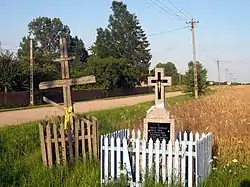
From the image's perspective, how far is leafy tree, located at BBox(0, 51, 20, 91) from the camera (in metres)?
41.7

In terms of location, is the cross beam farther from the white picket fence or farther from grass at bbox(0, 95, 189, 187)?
grass at bbox(0, 95, 189, 187)

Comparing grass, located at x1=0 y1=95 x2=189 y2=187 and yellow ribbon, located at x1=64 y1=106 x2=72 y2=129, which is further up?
yellow ribbon, located at x1=64 y1=106 x2=72 y2=129

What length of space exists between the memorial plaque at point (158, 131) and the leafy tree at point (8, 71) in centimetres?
3550

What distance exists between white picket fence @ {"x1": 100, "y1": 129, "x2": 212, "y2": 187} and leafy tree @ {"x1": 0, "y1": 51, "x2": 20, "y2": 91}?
35868 mm

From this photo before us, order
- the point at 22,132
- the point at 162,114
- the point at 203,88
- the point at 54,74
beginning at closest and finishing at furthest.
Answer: the point at 162,114 → the point at 22,132 → the point at 203,88 → the point at 54,74

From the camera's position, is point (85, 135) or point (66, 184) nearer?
point (66, 184)

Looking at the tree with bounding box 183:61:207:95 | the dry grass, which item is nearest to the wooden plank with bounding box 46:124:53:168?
the dry grass

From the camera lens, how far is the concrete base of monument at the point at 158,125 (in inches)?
299

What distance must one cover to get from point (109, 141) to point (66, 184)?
3.24 feet

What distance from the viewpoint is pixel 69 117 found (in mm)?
8500

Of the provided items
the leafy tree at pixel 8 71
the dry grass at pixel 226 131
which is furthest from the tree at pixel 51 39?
the dry grass at pixel 226 131

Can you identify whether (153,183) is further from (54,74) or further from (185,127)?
(54,74)

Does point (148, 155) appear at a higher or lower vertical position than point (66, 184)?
higher

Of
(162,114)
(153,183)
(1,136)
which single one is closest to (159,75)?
(162,114)
